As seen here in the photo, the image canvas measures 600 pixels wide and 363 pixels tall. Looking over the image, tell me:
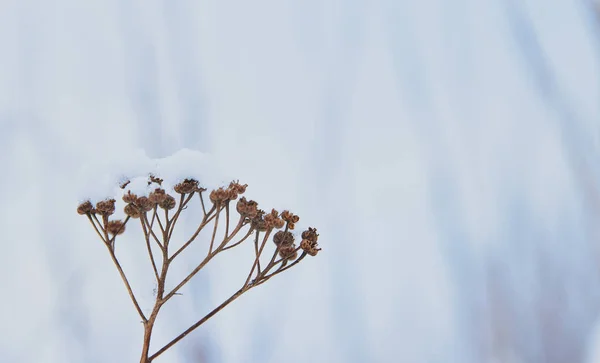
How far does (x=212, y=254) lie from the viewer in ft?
4.12

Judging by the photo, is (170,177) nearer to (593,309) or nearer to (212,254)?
(212,254)

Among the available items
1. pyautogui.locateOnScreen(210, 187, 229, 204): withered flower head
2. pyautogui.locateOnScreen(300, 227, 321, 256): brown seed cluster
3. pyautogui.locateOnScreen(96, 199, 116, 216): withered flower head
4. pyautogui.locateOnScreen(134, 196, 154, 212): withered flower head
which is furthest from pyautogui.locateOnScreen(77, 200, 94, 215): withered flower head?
pyautogui.locateOnScreen(300, 227, 321, 256): brown seed cluster

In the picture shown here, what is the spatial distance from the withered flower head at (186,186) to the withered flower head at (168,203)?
3cm

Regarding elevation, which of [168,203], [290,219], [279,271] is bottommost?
[279,271]

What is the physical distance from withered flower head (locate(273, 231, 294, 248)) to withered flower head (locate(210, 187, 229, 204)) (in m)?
0.20

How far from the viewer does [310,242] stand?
1382 millimetres

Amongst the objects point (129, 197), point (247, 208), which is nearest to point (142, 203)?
point (129, 197)

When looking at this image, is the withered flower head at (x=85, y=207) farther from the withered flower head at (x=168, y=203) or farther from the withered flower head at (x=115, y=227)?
the withered flower head at (x=168, y=203)

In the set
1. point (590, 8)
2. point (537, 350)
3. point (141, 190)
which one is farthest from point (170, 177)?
point (537, 350)

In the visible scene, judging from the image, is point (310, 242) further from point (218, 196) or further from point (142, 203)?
point (142, 203)

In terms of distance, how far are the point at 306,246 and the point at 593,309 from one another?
259 cm

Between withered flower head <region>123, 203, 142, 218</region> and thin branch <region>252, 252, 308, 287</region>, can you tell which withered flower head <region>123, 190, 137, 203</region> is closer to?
withered flower head <region>123, 203, 142, 218</region>

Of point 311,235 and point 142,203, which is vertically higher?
point 142,203

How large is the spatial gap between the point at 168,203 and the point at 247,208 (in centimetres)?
23
